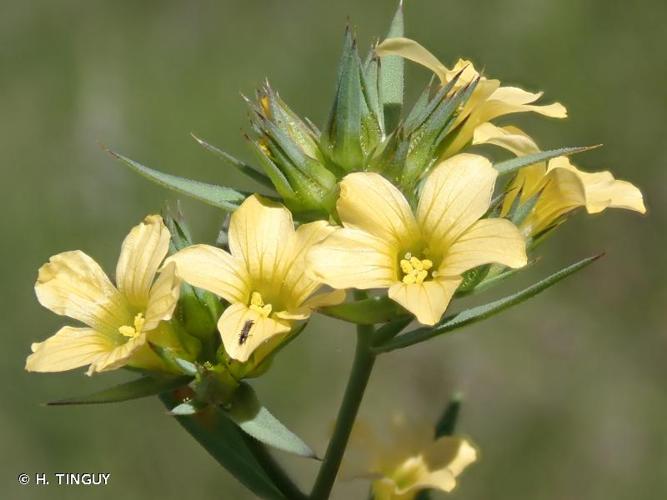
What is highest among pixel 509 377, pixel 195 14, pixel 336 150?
pixel 336 150

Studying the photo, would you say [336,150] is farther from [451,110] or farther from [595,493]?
[595,493]

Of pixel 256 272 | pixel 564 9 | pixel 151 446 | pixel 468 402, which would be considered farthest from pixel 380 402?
pixel 256 272

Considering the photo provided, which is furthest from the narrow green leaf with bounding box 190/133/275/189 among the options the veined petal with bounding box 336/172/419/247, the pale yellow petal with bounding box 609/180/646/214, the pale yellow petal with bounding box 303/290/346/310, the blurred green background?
the blurred green background

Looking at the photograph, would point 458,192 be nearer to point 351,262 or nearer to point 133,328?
point 351,262

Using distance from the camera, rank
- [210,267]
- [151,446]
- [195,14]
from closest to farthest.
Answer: [210,267]
[151,446]
[195,14]

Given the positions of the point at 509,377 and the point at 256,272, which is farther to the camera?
the point at 509,377

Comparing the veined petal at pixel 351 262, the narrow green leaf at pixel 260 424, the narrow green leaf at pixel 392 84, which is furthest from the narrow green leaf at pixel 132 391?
the narrow green leaf at pixel 392 84
